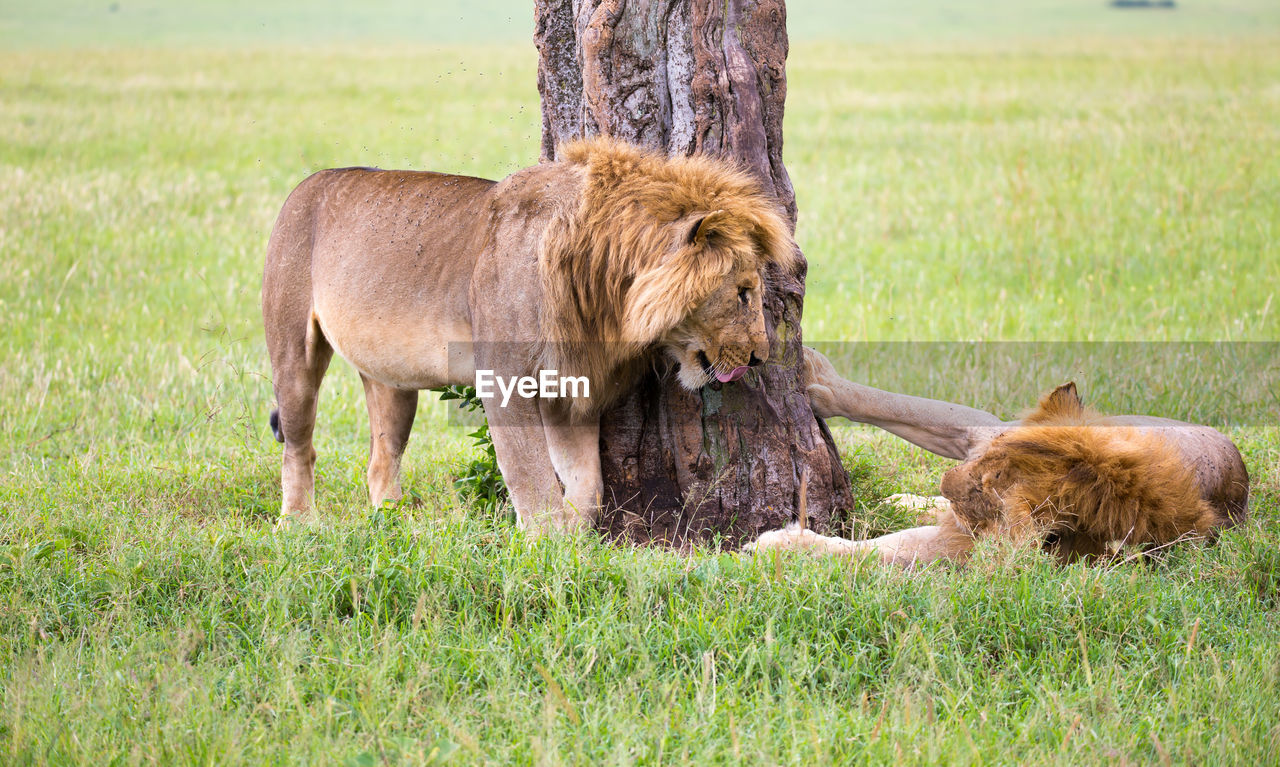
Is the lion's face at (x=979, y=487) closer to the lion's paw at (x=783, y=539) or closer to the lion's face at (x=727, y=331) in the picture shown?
the lion's paw at (x=783, y=539)

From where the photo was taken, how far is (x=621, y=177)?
4277mm

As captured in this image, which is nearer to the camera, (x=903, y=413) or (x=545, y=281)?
(x=545, y=281)

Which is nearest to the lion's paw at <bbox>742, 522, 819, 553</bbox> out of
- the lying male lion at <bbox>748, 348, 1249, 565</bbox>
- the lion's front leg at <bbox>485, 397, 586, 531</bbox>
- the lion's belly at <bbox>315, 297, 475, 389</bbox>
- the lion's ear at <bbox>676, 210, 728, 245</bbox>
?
the lying male lion at <bbox>748, 348, 1249, 565</bbox>

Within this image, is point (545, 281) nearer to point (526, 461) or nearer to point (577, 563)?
point (526, 461)

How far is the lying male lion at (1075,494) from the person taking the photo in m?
4.52

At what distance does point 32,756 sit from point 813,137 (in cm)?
1811

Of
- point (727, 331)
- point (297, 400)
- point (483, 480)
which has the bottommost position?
point (483, 480)

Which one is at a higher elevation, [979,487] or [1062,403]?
[1062,403]

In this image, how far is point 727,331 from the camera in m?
4.12

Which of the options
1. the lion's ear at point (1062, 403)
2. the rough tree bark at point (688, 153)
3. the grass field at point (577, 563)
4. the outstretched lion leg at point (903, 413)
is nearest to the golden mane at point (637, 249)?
the rough tree bark at point (688, 153)

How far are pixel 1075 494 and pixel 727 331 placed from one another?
157 cm

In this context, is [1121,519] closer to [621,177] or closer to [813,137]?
[621,177]

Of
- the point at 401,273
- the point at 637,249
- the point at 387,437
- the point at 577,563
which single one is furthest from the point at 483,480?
the point at 637,249

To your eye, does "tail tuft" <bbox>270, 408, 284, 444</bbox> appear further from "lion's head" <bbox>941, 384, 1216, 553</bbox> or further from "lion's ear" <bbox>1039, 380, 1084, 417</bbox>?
"lion's ear" <bbox>1039, 380, 1084, 417</bbox>
